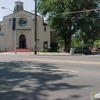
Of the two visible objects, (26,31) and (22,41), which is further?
(22,41)

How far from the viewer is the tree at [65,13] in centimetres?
4312

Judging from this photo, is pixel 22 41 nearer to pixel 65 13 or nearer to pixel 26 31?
pixel 26 31

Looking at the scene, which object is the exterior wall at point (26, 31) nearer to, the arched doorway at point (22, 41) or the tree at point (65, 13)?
the arched doorway at point (22, 41)

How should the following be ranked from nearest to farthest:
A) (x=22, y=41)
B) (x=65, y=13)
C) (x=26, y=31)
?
(x=65, y=13), (x=26, y=31), (x=22, y=41)

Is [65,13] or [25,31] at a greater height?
[65,13]

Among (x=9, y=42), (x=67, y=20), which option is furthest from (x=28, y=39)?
(x=67, y=20)

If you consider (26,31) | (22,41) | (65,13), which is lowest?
(22,41)

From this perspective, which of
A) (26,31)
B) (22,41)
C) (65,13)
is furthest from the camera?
(22,41)

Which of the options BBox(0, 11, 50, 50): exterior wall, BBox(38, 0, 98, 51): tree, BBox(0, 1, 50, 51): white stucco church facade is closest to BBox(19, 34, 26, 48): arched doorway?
BBox(0, 1, 50, 51): white stucco church facade

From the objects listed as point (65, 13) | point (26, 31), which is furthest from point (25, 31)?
point (65, 13)

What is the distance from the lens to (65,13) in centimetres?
4212

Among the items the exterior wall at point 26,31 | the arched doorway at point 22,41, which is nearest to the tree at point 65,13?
the exterior wall at point 26,31

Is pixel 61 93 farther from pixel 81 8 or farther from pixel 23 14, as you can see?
pixel 23 14

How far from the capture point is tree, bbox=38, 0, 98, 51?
141ft
